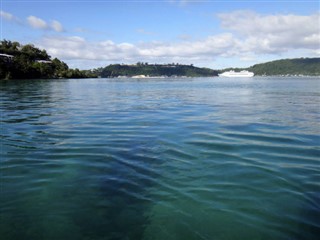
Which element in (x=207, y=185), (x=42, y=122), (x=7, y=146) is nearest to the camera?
(x=207, y=185)

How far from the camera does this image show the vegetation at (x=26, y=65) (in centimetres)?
11138

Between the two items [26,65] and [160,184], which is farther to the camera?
[26,65]

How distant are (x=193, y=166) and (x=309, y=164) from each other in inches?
147

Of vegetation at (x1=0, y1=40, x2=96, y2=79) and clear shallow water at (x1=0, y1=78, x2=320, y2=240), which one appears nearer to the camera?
clear shallow water at (x1=0, y1=78, x2=320, y2=240)

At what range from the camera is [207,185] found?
7.92 m

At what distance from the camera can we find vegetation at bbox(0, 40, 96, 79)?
111375 millimetres

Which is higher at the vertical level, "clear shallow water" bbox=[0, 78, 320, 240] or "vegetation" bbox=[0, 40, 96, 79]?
"vegetation" bbox=[0, 40, 96, 79]

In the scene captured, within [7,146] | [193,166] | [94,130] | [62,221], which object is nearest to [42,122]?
[94,130]

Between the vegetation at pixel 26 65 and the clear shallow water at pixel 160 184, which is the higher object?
the vegetation at pixel 26 65

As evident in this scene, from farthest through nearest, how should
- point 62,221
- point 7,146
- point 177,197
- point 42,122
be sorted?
1. point 42,122
2. point 7,146
3. point 177,197
4. point 62,221

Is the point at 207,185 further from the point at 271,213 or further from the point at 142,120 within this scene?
the point at 142,120

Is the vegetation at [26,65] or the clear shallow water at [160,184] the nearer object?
the clear shallow water at [160,184]

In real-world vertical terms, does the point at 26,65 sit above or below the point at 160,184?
above

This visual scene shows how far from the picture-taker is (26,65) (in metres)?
122
